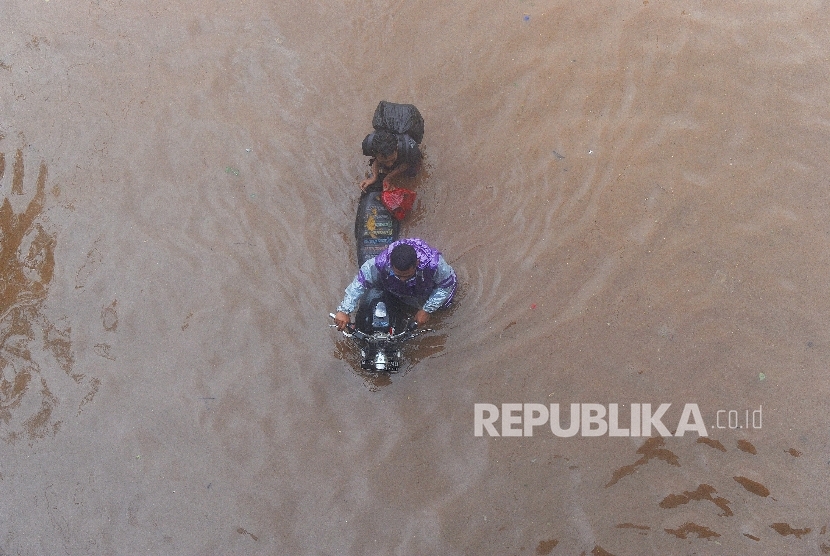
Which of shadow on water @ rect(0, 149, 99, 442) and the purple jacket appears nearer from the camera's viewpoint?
the purple jacket

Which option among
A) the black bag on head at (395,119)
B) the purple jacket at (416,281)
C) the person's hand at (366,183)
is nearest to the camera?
the purple jacket at (416,281)

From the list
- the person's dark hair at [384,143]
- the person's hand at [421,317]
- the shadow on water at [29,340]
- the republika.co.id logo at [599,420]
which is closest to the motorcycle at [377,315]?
the person's hand at [421,317]

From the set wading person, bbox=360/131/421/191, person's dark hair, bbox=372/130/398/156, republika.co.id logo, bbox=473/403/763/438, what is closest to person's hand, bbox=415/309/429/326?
republika.co.id logo, bbox=473/403/763/438

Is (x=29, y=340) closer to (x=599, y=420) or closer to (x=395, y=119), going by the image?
(x=395, y=119)

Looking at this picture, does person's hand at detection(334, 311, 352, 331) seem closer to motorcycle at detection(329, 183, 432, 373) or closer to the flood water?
motorcycle at detection(329, 183, 432, 373)

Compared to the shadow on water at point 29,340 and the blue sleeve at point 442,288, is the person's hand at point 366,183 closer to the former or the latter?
the blue sleeve at point 442,288

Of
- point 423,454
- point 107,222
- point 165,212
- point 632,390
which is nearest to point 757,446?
point 632,390
